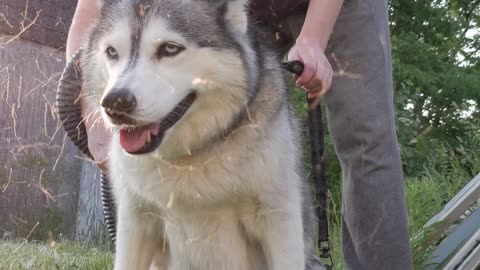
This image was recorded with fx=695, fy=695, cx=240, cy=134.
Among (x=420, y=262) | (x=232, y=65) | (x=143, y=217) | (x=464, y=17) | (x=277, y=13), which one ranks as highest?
(x=464, y=17)

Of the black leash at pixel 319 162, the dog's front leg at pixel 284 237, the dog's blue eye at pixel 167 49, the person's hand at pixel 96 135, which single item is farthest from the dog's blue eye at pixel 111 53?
the black leash at pixel 319 162

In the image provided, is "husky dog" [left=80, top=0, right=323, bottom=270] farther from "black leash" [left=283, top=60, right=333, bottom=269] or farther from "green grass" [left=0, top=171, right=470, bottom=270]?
"green grass" [left=0, top=171, right=470, bottom=270]

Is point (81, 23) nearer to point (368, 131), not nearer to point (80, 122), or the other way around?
point (80, 122)

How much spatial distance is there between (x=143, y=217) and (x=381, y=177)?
3.03 feet

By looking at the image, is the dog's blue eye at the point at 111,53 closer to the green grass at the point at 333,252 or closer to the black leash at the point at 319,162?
the black leash at the point at 319,162

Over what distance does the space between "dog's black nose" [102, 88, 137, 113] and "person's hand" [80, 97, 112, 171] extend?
2.10ft

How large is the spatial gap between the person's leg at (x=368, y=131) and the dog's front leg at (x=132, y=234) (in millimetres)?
827

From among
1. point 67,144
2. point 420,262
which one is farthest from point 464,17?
point 420,262

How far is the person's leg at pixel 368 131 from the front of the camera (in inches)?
102

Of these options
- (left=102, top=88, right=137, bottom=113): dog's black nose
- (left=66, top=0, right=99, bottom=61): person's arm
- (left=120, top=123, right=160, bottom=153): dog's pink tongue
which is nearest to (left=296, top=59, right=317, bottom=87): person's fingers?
(left=120, top=123, right=160, bottom=153): dog's pink tongue

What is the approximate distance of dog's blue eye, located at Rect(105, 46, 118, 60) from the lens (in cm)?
209

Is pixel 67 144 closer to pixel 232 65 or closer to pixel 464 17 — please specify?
pixel 232 65

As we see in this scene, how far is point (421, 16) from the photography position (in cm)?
855

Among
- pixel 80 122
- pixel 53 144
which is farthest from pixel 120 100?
pixel 53 144
